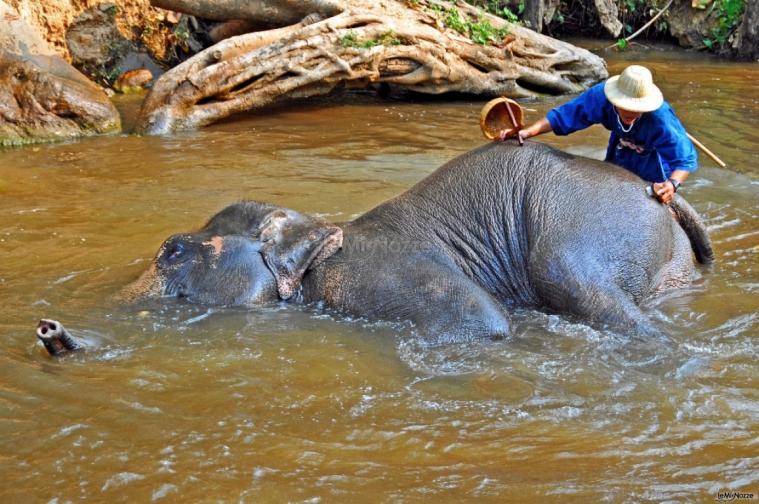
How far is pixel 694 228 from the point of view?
5.43 m

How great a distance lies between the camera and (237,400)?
12.9 ft

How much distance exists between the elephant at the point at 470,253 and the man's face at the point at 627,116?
0.28 metres

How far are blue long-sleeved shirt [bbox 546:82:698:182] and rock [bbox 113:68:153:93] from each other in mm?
7667

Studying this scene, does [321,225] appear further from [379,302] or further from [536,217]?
[536,217]

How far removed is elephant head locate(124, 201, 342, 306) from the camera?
493cm

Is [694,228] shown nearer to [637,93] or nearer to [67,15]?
[637,93]

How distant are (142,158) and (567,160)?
4.72 m

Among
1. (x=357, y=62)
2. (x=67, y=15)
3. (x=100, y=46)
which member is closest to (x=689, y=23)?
(x=357, y=62)

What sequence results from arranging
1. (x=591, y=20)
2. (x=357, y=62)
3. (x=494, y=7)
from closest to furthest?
(x=357, y=62)
(x=494, y=7)
(x=591, y=20)

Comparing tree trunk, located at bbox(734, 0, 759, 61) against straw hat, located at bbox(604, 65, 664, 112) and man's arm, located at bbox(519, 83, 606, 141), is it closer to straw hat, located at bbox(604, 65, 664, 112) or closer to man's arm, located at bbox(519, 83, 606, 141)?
man's arm, located at bbox(519, 83, 606, 141)

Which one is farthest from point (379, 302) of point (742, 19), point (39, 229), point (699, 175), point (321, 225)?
point (742, 19)

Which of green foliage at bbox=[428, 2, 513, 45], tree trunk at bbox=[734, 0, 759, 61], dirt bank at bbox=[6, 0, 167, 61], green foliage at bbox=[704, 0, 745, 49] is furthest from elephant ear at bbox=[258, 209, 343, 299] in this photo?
green foliage at bbox=[704, 0, 745, 49]

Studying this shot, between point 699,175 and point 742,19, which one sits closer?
point 699,175

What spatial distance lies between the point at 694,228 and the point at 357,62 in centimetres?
571
